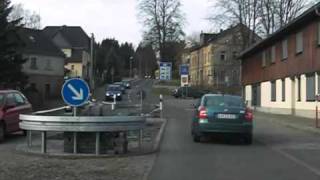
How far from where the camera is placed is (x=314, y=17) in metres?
34.9

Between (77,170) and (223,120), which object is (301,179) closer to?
(77,170)

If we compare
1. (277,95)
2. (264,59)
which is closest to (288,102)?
(277,95)

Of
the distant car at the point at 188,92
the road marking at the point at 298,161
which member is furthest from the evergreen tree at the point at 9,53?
the distant car at the point at 188,92

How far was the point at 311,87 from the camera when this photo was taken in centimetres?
3575

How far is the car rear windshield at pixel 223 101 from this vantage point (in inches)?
781

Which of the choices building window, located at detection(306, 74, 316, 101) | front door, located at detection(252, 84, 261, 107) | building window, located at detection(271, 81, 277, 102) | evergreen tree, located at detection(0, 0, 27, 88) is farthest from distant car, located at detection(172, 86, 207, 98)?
building window, located at detection(306, 74, 316, 101)

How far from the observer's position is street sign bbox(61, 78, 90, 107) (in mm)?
15509

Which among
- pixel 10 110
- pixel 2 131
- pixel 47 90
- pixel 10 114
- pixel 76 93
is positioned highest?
pixel 47 90

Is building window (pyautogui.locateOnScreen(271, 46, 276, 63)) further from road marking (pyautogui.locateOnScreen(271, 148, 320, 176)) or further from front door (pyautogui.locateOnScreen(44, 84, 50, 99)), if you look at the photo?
front door (pyautogui.locateOnScreen(44, 84, 50, 99))

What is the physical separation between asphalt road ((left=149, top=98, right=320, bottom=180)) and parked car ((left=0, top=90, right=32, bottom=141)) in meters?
4.91

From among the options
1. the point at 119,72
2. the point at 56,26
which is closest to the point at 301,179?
the point at 56,26

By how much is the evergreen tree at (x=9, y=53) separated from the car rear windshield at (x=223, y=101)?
77.8ft

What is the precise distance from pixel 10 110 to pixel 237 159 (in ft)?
29.0

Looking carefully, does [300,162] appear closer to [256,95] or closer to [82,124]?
[82,124]
